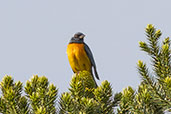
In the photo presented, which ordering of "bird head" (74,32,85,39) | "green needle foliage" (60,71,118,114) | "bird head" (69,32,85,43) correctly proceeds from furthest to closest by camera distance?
"bird head" (74,32,85,39)
"bird head" (69,32,85,43)
"green needle foliage" (60,71,118,114)

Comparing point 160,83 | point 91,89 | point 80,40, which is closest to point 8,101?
point 91,89

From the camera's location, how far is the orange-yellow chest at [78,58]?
34.2 feet

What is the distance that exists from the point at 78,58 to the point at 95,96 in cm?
754

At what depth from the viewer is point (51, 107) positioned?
2646 mm

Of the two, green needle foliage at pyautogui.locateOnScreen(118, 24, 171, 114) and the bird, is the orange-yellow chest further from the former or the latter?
green needle foliage at pyautogui.locateOnScreen(118, 24, 171, 114)

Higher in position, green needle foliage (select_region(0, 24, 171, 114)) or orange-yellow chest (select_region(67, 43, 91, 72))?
orange-yellow chest (select_region(67, 43, 91, 72))

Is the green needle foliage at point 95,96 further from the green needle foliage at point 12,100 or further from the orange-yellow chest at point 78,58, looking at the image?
the orange-yellow chest at point 78,58

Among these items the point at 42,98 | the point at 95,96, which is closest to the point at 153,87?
the point at 95,96

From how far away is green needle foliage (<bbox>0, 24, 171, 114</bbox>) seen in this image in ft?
8.59

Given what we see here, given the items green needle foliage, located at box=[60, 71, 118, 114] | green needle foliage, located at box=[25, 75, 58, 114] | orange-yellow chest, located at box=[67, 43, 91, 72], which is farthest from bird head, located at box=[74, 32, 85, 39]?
green needle foliage, located at box=[25, 75, 58, 114]

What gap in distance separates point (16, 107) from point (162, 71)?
1.61m

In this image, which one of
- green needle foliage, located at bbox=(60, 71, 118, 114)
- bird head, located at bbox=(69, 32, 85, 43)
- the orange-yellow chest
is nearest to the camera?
green needle foliage, located at bbox=(60, 71, 118, 114)

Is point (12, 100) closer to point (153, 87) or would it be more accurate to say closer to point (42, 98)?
point (42, 98)

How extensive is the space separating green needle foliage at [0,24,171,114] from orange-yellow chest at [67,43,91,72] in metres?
7.10
